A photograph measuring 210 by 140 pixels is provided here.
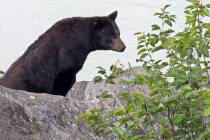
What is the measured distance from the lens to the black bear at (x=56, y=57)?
8.00 m

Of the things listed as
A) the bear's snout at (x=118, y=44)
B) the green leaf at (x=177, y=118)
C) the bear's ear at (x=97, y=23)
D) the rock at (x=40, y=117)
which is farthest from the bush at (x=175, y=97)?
the bear's snout at (x=118, y=44)

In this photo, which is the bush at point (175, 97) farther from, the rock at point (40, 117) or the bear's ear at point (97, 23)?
the bear's ear at point (97, 23)

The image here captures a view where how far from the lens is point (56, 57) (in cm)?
826

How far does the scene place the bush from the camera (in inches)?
145

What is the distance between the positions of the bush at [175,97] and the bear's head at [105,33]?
15.7ft

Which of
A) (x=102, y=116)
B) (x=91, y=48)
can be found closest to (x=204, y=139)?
(x=102, y=116)

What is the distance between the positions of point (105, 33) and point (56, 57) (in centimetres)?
113

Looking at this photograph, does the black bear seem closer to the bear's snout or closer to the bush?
the bear's snout

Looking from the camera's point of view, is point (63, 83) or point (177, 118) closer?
point (177, 118)

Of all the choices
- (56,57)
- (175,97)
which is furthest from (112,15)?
(175,97)

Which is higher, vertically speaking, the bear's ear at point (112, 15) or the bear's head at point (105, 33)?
the bear's ear at point (112, 15)

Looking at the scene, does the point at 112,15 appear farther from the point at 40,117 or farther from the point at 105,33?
the point at 40,117

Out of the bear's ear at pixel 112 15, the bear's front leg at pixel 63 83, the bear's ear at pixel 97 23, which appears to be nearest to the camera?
the bear's front leg at pixel 63 83

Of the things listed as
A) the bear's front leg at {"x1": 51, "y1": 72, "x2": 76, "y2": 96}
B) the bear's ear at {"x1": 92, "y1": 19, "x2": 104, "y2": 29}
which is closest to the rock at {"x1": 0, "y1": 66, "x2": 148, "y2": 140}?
the bear's front leg at {"x1": 51, "y1": 72, "x2": 76, "y2": 96}
